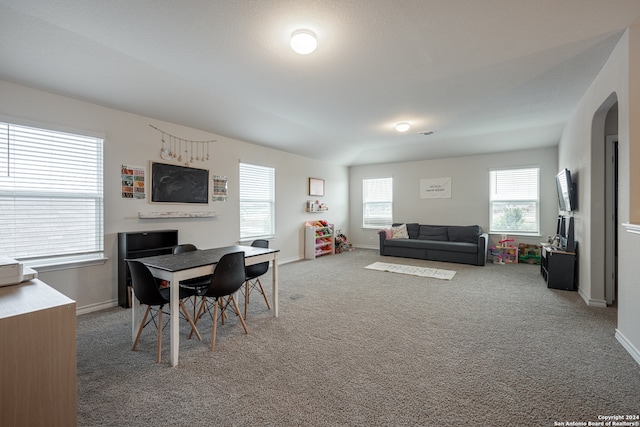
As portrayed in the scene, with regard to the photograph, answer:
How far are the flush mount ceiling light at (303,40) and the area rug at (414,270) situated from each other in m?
4.05

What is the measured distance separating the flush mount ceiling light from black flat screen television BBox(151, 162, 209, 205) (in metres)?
2.78

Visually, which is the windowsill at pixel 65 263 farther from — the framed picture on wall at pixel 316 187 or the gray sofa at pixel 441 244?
the gray sofa at pixel 441 244

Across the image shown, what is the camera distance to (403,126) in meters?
5.02

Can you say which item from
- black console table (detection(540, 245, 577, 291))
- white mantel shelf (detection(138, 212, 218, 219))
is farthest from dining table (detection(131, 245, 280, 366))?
black console table (detection(540, 245, 577, 291))

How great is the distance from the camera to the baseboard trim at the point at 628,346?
2209 mm

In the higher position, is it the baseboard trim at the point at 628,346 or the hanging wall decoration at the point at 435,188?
the hanging wall decoration at the point at 435,188

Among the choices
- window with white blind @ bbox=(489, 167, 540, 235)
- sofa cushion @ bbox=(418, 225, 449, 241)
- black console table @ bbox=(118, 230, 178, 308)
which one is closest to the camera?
black console table @ bbox=(118, 230, 178, 308)

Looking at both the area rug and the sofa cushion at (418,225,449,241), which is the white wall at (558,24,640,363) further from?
the sofa cushion at (418,225,449,241)


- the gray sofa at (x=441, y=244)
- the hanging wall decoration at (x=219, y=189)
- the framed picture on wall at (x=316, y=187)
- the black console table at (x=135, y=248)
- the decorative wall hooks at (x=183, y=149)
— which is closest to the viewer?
the black console table at (x=135, y=248)

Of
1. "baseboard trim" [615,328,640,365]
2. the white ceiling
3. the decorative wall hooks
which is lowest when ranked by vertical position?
"baseboard trim" [615,328,640,365]

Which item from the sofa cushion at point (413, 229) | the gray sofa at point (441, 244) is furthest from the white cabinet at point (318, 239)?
the sofa cushion at point (413, 229)

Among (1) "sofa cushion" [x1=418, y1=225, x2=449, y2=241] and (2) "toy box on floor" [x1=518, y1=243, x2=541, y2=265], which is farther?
(1) "sofa cushion" [x1=418, y1=225, x2=449, y2=241]

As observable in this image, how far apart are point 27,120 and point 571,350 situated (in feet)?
18.4

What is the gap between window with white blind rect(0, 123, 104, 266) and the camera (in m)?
2.91
